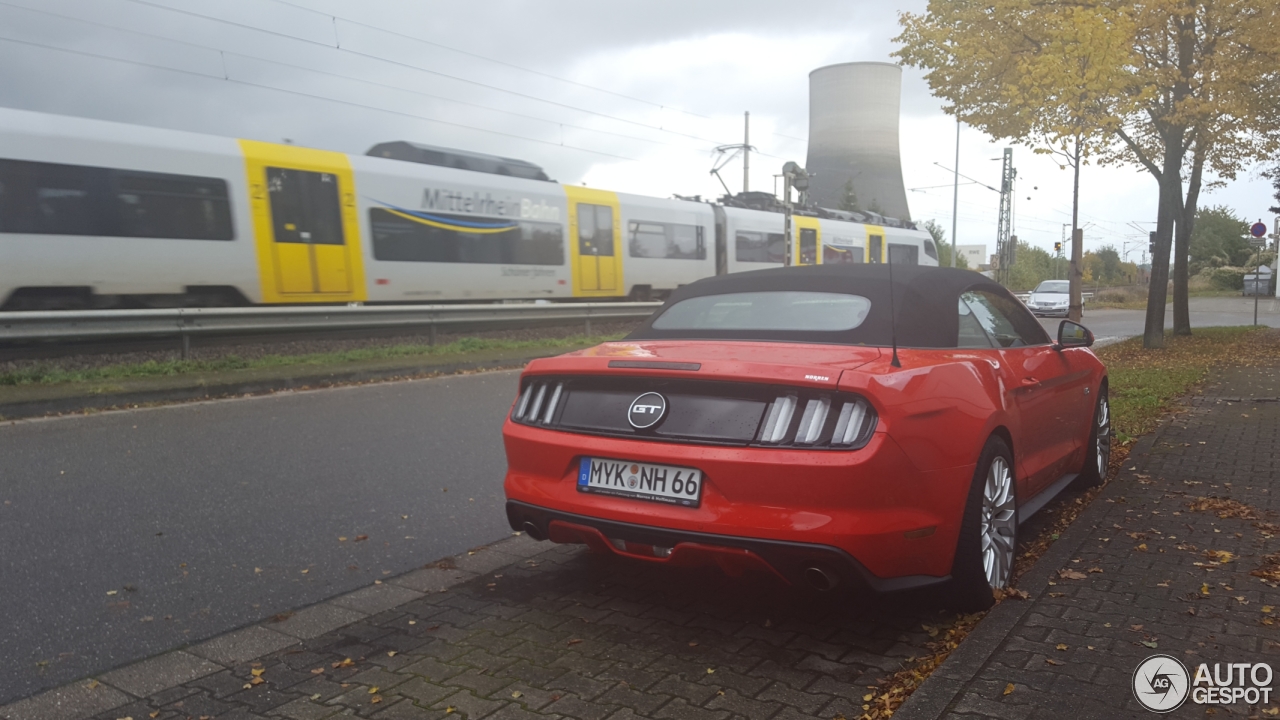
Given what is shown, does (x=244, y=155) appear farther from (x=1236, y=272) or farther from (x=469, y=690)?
(x=1236, y=272)

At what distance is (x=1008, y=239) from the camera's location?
1927 inches

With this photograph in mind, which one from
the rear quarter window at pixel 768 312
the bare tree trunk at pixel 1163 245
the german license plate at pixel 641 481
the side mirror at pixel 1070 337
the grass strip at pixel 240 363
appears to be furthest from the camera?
the bare tree trunk at pixel 1163 245

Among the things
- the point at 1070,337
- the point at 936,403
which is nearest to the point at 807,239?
the point at 1070,337

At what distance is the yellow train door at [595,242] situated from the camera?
20891 millimetres

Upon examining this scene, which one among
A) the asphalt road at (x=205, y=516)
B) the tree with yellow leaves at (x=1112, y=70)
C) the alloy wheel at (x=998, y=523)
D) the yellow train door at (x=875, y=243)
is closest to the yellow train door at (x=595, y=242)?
the tree with yellow leaves at (x=1112, y=70)

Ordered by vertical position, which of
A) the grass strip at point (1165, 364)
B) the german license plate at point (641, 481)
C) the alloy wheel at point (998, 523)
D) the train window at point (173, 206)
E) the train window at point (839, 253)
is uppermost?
the train window at point (173, 206)

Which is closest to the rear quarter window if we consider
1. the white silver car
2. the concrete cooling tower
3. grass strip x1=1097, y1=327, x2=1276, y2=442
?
grass strip x1=1097, y1=327, x2=1276, y2=442

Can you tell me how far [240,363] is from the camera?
1148 cm

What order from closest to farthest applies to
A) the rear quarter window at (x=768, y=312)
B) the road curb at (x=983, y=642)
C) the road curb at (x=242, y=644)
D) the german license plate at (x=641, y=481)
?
the road curb at (x=983, y=642) → the road curb at (x=242, y=644) → the german license plate at (x=641, y=481) → the rear quarter window at (x=768, y=312)

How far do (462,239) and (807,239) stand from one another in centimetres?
1382

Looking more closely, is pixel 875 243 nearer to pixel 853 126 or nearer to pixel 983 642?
pixel 853 126

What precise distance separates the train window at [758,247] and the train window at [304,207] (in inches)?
513

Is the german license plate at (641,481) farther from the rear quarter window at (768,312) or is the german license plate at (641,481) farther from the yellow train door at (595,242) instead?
the yellow train door at (595,242)

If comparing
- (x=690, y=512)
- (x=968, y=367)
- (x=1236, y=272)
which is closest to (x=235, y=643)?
(x=690, y=512)
